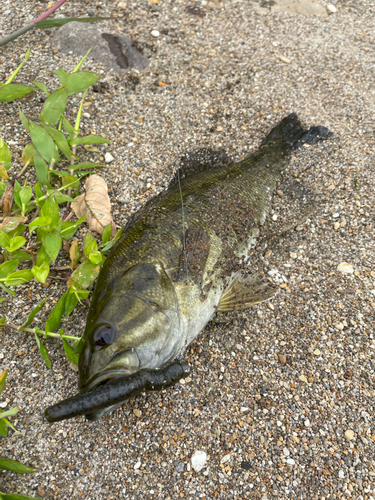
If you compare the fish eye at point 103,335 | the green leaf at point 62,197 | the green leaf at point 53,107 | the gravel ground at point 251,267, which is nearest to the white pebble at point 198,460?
the gravel ground at point 251,267

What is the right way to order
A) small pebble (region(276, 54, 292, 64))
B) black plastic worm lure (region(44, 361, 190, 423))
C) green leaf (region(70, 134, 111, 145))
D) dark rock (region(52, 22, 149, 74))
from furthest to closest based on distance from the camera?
small pebble (region(276, 54, 292, 64)), dark rock (region(52, 22, 149, 74)), green leaf (region(70, 134, 111, 145)), black plastic worm lure (region(44, 361, 190, 423))

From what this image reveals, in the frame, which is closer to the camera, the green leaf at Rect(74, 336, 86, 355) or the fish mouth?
the fish mouth

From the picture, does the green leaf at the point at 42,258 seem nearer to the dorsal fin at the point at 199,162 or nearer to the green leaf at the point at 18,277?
the green leaf at the point at 18,277

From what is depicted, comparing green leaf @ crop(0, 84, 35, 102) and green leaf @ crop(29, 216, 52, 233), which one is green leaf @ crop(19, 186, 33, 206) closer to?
green leaf @ crop(29, 216, 52, 233)

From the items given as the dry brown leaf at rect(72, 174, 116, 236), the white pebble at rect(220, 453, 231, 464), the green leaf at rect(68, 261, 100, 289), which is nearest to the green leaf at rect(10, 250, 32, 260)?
the green leaf at rect(68, 261, 100, 289)

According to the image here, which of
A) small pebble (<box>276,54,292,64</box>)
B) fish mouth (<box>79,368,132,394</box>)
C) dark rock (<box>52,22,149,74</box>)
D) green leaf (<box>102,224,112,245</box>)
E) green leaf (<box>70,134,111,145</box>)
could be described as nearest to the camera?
fish mouth (<box>79,368,132,394</box>)

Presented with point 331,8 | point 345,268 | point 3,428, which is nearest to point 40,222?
point 3,428

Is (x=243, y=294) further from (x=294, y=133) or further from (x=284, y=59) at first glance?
(x=284, y=59)
